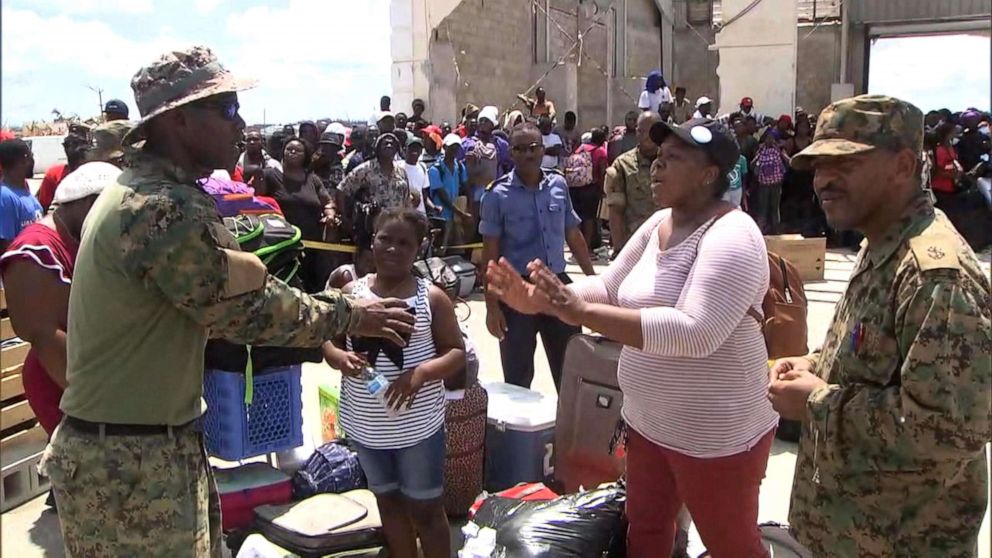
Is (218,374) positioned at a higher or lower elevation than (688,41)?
lower

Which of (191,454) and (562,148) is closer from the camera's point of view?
(191,454)

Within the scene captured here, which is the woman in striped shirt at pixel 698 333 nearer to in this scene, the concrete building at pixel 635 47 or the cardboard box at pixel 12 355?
the cardboard box at pixel 12 355

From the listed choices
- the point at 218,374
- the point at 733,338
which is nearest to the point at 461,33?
the point at 218,374

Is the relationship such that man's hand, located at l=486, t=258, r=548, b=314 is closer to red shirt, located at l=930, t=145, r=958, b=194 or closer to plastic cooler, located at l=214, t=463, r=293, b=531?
plastic cooler, located at l=214, t=463, r=293, b=531

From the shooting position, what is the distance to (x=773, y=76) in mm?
13766

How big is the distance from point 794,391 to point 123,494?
171 centimetres

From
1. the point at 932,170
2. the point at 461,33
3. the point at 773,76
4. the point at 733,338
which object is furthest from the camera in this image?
the point at 461,33

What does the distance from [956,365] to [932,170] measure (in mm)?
10788

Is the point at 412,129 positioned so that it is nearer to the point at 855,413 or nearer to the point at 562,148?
the point at 562,148

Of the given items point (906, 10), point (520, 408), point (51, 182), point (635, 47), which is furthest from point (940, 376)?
point (906, 10)

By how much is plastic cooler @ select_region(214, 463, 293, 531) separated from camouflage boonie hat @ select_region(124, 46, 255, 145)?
2.06 metres

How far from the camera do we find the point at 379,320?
261 cm

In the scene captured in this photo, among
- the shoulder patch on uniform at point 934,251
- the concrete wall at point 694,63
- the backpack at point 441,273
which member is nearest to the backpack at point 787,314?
the shoulder patch on uniform at point 934,251

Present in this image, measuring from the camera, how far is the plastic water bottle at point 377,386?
3037 millimetres
